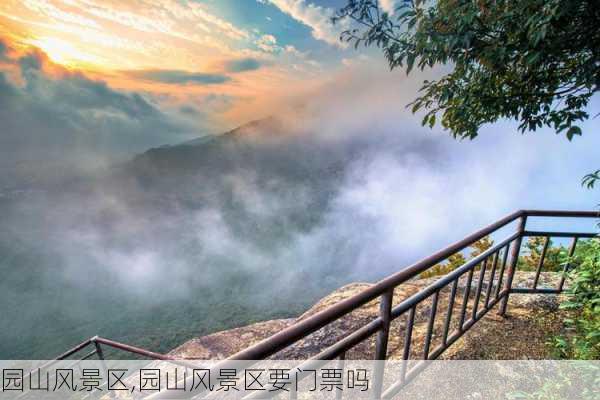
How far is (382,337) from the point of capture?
6.06 feet

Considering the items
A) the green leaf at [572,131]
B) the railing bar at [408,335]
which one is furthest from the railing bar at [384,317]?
the green leaf at [572,131]

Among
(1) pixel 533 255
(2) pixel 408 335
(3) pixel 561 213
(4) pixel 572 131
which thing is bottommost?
(1) pixel 533 255

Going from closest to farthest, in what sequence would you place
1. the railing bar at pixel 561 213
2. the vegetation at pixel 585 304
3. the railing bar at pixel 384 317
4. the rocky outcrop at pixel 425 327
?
1. the railing bar at pixel 384 317
2. the vegetation at pixel 585 304
3. the railing bar at pixel 561 213
4. the rocky outcrop at pixel 425 327

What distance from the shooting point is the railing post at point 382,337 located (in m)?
1.74

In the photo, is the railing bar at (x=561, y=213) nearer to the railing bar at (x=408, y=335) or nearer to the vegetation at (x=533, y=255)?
the railing bar at (x=408, y=335)

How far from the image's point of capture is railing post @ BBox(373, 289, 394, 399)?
1.74 metres

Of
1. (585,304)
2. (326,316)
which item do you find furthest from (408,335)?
(585,304)

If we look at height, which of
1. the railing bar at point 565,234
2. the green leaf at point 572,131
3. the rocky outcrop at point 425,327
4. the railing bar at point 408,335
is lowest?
the rocky outcrop at point 425,327

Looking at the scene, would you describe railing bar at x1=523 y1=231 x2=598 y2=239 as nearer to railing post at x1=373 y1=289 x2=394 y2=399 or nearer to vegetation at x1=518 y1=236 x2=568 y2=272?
railing post at x1=373 y1=289 x2=394 y2=399

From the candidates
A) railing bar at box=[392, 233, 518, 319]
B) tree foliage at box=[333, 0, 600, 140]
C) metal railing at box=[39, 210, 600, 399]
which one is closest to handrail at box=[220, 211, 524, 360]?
metal railing at box=[39, 210, 600, 399]

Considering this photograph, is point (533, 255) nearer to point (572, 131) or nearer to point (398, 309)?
point (572, 131)

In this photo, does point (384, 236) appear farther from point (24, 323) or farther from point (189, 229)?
point (24, 323)

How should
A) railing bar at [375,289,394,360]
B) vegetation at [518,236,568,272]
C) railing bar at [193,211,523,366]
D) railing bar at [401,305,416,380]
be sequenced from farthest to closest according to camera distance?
1. vegetation at [518,236,568,272]
2. railing bar at [401,305,416,380]
3. railing bar at [375,289,394,360]
4. railing bar at [193,211,523,366]

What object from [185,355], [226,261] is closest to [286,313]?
[226,261]
